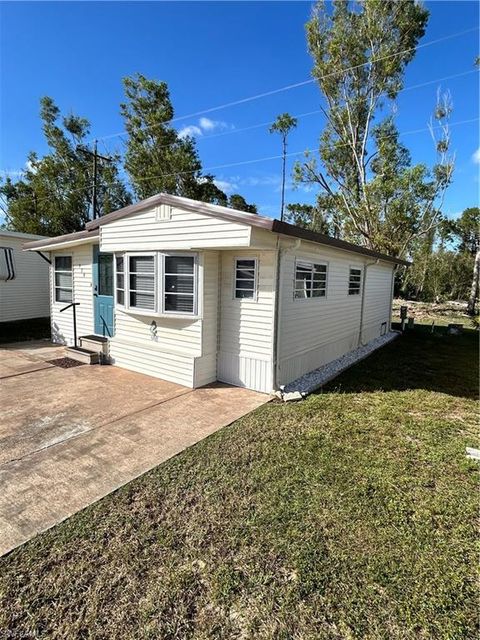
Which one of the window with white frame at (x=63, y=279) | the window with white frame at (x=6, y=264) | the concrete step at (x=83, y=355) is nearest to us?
the concrete step at (x=83, y=355)

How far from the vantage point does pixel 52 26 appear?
9102 mm

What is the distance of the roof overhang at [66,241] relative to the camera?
7453 millimetres

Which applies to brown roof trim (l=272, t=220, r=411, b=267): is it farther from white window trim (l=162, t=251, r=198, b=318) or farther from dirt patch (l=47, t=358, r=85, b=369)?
dirt patch (l=47, t=358, r=85, b=369)

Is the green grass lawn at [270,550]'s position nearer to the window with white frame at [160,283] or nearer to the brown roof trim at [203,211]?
the window with white frame at [160,283]

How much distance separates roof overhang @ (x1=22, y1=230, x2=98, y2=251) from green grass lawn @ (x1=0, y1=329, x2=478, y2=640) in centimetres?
562

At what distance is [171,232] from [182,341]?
1932 millimetres

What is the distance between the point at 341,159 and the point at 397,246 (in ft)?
18.3

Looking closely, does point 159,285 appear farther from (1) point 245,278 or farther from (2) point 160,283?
(1) point 245,278

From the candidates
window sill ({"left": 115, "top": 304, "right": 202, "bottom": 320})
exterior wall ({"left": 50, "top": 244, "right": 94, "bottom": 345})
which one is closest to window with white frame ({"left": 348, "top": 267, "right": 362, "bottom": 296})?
window sill ({"left": 115, "top": 304, "right": 202, "bottom": 320})

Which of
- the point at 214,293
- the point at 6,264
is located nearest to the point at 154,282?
the point at 214,293

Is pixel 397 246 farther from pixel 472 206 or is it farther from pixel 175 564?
pixel 472 206

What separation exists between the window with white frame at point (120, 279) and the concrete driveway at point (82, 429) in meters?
1.47

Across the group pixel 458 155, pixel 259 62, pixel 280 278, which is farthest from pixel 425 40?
pixel 280 278

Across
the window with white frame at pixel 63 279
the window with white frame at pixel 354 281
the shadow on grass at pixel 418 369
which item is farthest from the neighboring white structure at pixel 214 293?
the window with white frame at pixel 63 279
